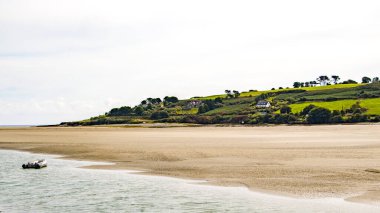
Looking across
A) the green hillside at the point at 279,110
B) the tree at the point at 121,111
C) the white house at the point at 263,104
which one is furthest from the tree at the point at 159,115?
the white house at the point at 263,104

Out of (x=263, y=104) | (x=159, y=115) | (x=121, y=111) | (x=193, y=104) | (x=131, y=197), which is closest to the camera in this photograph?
(x=131, y=197)

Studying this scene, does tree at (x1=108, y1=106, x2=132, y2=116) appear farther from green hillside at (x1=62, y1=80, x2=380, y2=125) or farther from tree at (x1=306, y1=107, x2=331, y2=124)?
tree at (x1=306, y1=107, x2=331, y2=124)

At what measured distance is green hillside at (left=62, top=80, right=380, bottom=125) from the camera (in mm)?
118062

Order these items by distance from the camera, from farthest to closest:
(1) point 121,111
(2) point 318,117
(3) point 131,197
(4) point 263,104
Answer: (1) point 121,111, (4) point 263,104, (2) point 318,117, (3) point 131,197

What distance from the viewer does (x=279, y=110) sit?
5492 inches

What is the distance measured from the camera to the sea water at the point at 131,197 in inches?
768

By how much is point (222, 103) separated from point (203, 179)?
484ft

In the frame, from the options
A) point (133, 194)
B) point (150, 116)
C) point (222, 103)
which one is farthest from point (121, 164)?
point (222, 103)

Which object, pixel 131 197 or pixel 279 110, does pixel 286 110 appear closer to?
pixel 279 110

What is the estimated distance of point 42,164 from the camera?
35.0 metres

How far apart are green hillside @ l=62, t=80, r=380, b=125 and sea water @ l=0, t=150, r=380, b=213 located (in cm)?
9494

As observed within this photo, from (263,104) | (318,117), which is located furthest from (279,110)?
(318,117)

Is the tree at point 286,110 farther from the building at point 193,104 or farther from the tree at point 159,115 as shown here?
the building at point 193,104

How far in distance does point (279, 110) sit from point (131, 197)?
121m
